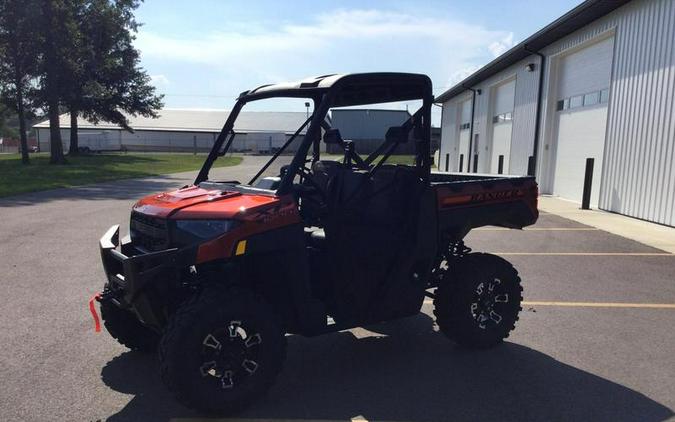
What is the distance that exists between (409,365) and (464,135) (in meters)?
27.3

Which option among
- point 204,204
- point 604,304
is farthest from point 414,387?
point 604,304

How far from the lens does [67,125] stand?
73875 millimetres

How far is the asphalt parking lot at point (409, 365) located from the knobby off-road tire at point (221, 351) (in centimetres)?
19

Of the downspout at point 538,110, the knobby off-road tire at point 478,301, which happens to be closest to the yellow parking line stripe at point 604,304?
the knobby off-road tire at point 478,301

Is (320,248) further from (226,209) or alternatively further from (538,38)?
(538,38)

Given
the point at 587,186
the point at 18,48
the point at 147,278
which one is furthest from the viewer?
the point at 18,48

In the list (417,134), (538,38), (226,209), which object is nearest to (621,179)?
(538,38)

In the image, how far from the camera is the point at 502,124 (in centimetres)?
2269

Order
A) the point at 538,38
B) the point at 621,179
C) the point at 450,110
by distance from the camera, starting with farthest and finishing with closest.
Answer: the point at 450,110, the point at 538,38, the point at 621,179

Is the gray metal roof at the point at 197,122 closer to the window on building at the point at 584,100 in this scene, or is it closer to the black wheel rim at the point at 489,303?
the window on building at the point at 584,100

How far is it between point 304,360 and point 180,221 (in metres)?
1.55

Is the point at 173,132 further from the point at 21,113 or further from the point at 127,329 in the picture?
the point at 127,329

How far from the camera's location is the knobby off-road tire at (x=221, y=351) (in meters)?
3.15

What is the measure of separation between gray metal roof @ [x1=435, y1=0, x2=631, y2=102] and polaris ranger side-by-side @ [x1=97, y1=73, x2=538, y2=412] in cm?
1077
